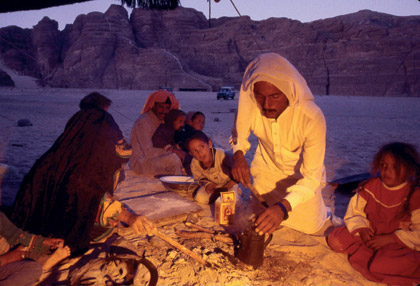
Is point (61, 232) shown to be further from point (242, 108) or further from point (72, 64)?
point (72, 64)

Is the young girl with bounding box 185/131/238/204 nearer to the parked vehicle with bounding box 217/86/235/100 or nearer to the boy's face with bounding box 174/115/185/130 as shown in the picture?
the boy's face with bounding box 174/115/185/130

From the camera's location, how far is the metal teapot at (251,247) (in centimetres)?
201

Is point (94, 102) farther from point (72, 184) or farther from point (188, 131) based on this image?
point (188, 131)

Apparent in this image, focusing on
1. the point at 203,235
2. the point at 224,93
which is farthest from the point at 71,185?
the point at 224,93

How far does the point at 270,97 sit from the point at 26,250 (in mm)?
2050

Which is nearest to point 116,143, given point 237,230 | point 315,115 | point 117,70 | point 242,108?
point 242,108

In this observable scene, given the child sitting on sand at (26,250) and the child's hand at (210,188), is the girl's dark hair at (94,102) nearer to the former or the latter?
the child sitting on sand at (26,250)

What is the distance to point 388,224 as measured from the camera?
2.27 meters

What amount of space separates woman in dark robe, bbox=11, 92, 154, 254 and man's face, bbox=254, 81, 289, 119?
1247 mm

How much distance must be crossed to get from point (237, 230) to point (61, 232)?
1504 millimetres

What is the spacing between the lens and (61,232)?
6.70ft

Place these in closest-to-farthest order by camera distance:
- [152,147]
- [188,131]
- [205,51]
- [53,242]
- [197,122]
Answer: [53,242] → [152,147] → [188,131] → [197,122] → [205,51]

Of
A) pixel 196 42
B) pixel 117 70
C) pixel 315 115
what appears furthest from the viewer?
pixel 196 42

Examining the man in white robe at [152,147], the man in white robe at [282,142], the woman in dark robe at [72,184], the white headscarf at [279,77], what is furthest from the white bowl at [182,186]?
the white headscarf at [279,77]
